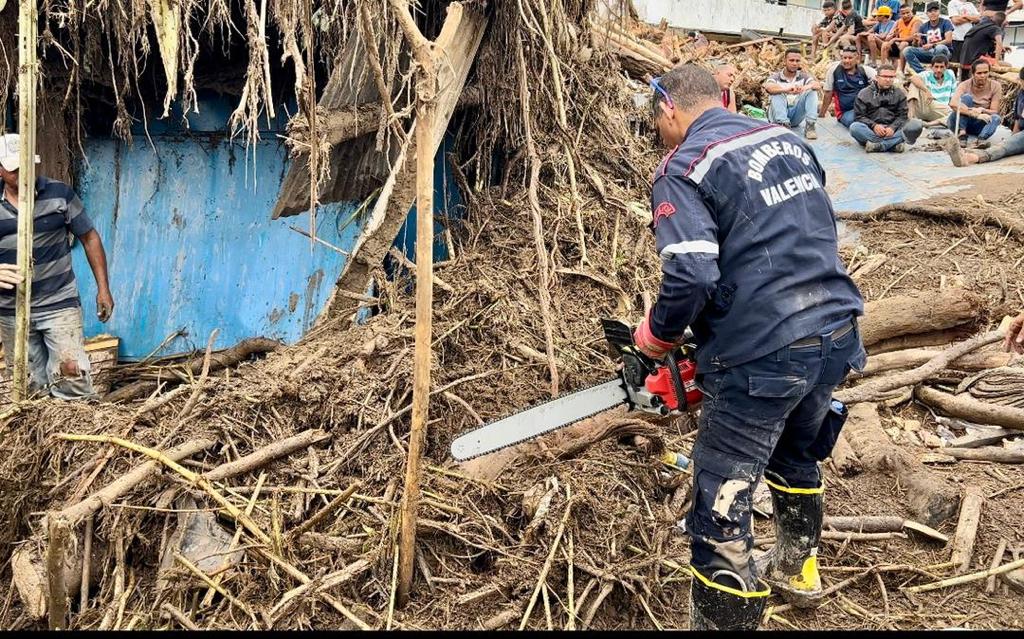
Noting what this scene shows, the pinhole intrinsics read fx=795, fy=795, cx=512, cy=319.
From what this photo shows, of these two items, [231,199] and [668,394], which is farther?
[231,199]

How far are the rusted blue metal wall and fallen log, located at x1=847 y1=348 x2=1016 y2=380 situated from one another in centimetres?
455

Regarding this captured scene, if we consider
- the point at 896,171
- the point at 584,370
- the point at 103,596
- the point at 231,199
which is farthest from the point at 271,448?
the point at 896,171

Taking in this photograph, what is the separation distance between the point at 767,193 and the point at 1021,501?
2.52 m

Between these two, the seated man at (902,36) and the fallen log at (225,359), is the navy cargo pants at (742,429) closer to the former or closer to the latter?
the fallen log at (225,359)

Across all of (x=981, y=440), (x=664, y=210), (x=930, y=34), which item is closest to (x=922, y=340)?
(x=981, y=440)

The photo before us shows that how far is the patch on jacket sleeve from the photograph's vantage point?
2.76 meters

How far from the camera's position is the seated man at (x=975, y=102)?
Answer: 407 inches

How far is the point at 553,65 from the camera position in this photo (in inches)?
225

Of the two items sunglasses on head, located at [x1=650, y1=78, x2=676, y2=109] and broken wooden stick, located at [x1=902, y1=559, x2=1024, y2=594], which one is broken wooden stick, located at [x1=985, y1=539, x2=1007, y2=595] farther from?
sunglasses on head, located at [x1=650, y1=78, x2=676, y2=109]

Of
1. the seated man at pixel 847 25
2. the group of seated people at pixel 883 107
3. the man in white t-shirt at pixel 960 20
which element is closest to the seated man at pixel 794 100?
the group of seated people at pixel 883 107

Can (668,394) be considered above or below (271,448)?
above

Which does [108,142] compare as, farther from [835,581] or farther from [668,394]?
[835,581]

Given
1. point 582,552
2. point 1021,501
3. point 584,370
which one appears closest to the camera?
point 582,552

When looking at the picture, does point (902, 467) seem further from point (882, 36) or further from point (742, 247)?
point (882, 36)
